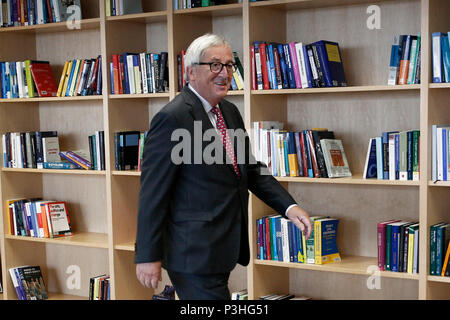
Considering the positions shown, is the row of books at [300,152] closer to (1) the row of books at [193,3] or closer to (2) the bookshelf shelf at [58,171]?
(1) the row of books at [193,3]

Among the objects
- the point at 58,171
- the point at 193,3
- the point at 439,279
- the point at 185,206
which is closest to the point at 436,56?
the point at 439,279

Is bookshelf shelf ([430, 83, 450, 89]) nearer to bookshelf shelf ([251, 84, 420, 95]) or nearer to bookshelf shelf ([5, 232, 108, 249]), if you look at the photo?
bookshelf shelf ([251, 84, 420, 95])

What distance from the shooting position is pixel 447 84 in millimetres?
3182

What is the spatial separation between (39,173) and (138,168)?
108 centimetres

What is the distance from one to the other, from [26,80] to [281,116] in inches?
71.1

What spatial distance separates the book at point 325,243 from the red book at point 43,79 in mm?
2070

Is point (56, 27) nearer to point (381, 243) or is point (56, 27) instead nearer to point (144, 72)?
point (144, 72)

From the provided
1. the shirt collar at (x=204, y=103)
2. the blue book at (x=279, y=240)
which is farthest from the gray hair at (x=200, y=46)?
the blue book at (x=279, y=240)

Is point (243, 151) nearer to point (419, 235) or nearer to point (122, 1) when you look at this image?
point (419, 235)

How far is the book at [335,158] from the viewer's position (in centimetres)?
355

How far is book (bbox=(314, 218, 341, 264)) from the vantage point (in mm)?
3605

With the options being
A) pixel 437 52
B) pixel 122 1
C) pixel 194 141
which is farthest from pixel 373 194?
pixel 122 1

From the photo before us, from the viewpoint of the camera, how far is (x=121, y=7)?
13.3ft

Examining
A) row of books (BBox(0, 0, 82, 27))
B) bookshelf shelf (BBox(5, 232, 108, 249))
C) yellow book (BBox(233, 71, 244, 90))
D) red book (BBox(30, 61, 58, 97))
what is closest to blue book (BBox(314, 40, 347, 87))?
yellow book (BBox(233, 71, 244, 90))
